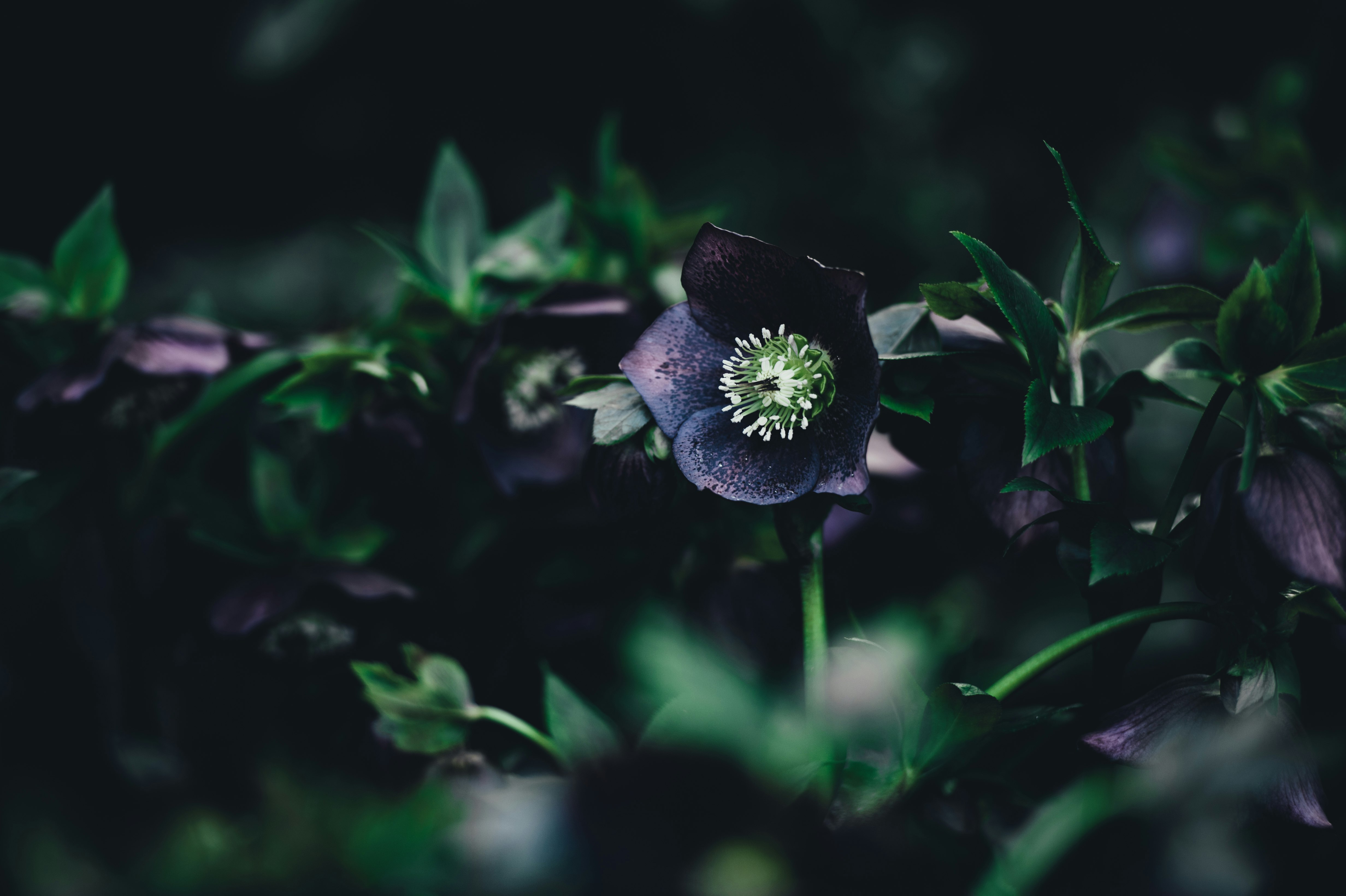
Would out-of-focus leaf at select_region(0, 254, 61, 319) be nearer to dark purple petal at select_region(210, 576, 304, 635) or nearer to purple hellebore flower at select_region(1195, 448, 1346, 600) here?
dark purple petal at select_region(210, 576, 304, 635)

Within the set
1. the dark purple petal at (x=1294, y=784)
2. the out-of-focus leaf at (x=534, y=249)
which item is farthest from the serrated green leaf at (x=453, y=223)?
the dark purple petal at (x=1294, y=784)

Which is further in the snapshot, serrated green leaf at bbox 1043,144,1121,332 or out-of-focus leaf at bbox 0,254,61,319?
out-of-focus leaf at bbox 0,254,61,319

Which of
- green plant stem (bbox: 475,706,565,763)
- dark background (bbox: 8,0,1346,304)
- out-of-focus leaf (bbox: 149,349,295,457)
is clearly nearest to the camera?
green plant stem (bbox: 475,706,565,763)

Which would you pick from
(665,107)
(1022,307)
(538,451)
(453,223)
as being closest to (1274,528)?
(1022,307)

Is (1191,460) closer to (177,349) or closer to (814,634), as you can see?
(814,634)

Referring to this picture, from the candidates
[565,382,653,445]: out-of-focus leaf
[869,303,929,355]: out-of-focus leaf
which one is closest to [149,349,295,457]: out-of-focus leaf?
[565,382,653,445]: out-of-focus leaf

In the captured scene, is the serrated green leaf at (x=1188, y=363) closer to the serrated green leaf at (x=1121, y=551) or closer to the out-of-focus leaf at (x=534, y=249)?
the serrated green leaf at (x=1121, y=551)

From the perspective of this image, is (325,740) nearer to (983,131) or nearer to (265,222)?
(265,222)
